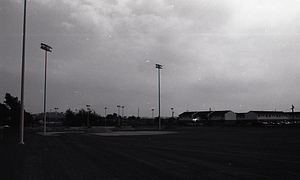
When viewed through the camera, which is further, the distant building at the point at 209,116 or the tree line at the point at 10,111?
the distant building at the point at 209,116

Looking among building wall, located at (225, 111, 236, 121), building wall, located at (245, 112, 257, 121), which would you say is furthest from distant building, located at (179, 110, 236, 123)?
building wall, located at (245, 112, 257, 121)

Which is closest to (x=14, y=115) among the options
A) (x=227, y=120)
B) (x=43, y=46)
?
(x=43, y=46)

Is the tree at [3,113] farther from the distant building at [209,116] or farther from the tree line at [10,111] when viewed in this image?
the distant building at [209,116]

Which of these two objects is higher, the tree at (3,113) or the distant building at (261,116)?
the tree at (3,113)

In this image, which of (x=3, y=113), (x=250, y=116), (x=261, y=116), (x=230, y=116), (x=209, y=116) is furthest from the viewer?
(x=209, y=116)

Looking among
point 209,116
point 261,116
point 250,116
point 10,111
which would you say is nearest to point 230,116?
point 250,116

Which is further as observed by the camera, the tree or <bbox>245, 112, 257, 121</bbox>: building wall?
<bbox>245, 112, 257, 121</bbox>: building wall

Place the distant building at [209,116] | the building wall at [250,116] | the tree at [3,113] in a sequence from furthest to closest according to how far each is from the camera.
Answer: the building wall at [250,116] < the distant building at [209,116] < the tree at [3,113]

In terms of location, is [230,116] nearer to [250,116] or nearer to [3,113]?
[250,116]

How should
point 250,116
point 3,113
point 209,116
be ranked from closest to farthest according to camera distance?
point 3,113 < point 250,116 < point 209,116

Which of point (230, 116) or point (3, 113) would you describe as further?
point (230, 116)

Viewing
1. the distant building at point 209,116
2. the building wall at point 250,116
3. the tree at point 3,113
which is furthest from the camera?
the building wall at point 250,116

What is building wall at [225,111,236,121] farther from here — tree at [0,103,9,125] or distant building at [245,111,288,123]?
tree at [0,103,9,125]

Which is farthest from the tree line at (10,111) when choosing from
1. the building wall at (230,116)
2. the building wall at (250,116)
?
the building wall at (250,116)
